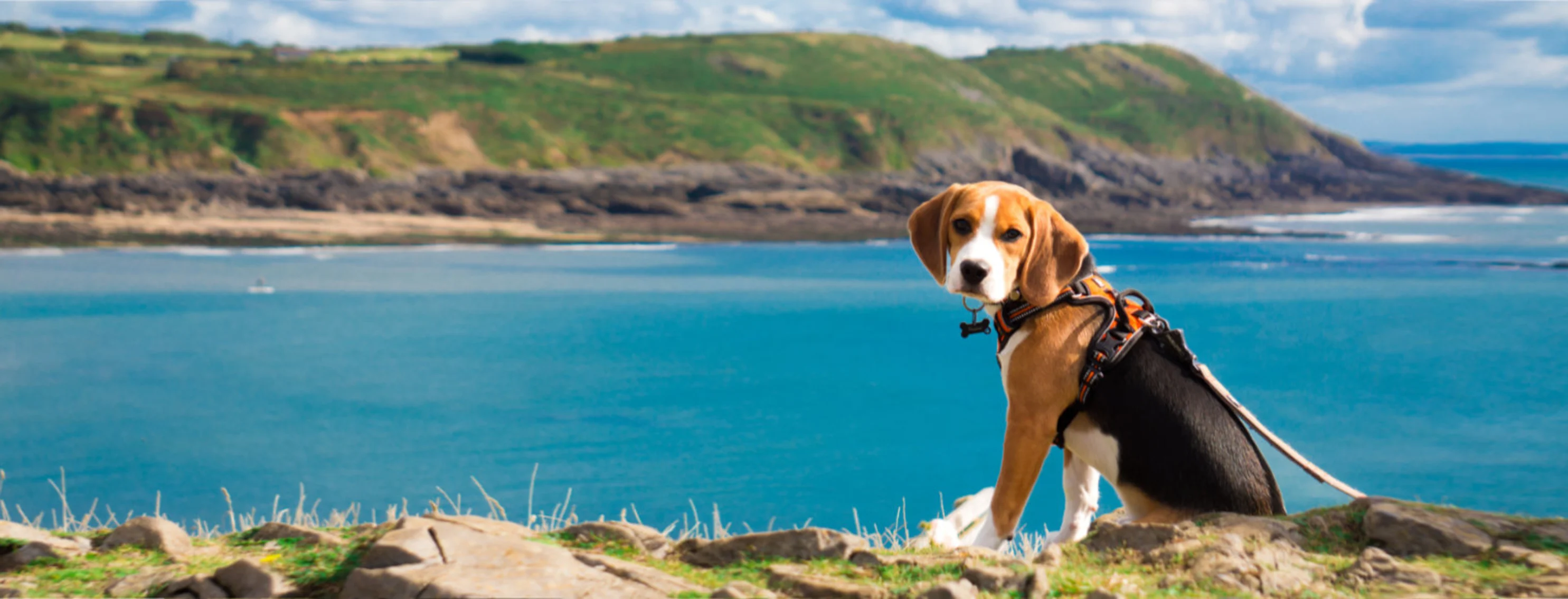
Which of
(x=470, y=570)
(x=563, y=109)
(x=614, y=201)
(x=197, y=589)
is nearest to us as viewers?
(x=470, y=570)

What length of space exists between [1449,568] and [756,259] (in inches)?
1878

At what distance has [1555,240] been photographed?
58.7 metres

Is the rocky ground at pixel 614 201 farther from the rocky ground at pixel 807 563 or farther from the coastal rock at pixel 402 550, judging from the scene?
the coastal rock at pixel 402 550

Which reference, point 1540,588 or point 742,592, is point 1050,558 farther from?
point 1540,588

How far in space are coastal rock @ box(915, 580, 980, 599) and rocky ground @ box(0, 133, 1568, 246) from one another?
5022 centimetres

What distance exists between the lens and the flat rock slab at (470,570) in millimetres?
2854

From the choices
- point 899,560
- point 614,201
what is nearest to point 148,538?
point 899,560

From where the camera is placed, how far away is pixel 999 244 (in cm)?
323

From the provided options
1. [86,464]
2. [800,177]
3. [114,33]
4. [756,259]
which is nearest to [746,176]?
[800,177]

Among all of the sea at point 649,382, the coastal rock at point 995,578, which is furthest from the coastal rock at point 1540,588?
the sea at point 649,382

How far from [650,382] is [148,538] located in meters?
22.1

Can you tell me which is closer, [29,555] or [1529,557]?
[1529,557]

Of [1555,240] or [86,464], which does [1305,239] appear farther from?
[86,464]

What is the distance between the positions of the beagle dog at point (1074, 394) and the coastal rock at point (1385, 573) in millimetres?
395
